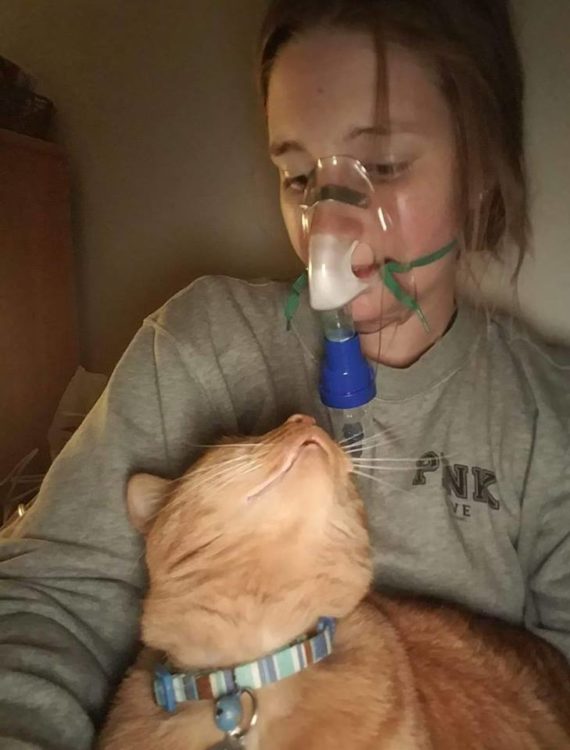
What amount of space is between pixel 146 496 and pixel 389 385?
15.9 inches

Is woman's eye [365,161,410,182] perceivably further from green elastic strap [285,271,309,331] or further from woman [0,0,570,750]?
green elastic strap [285,271,309,331]

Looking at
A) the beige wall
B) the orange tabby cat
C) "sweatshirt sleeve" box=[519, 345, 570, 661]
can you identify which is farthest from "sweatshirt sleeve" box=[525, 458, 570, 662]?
the beige wall

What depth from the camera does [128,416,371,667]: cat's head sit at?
87cm

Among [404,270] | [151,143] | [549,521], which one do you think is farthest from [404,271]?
[151,143]

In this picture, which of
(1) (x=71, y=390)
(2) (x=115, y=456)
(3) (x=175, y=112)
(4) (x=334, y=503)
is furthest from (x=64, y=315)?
(4) (x=334, y=503)

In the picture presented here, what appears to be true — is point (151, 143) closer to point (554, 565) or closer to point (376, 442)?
point (376, 442)

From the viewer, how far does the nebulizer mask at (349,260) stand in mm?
1050

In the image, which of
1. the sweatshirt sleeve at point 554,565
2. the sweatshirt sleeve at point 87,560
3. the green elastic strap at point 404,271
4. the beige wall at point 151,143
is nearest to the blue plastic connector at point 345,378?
the green elastic strap at point 404,271

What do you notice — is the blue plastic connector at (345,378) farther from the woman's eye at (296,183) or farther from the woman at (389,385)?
the woman's eye at (296,183)

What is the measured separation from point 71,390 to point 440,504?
96 cm

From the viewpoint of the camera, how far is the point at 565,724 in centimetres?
109

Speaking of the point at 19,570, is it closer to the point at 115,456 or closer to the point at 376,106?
the point at 115,456

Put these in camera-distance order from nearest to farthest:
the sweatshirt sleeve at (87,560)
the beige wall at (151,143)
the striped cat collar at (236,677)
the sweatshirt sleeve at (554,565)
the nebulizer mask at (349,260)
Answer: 1. the striped cat collar at (236,677)
2. the sweatshirt sleeve at (87,560)
3. the nebulizer mask at (349,260)
4. the sweatshirt sleeve at (554,565)
5. the beige wall at (151,143)

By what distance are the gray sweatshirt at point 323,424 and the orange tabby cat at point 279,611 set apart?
0.40 feet
